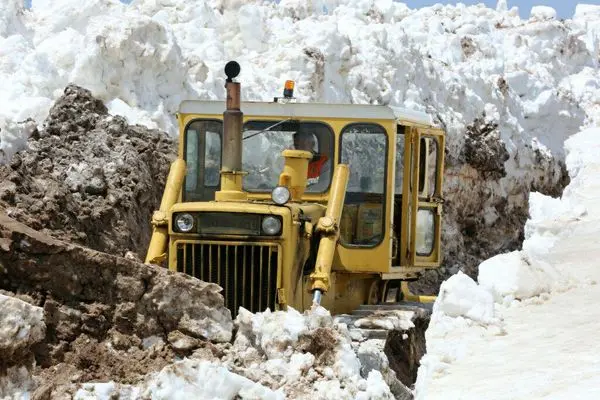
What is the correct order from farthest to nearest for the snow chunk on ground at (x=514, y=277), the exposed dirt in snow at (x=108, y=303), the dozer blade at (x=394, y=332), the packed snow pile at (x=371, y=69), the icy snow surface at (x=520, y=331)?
1. the packed snow pile at (x=371, y=69)
2. the dozer blade at (x=394, y=332)
3. the snow chunk on ground at (x=514, y=277)
4. the exposed dirt in snow at (x=108, y=303)
5. the icy snow surface at (x=520, y=331)

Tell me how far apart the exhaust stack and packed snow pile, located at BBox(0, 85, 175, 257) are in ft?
12.5

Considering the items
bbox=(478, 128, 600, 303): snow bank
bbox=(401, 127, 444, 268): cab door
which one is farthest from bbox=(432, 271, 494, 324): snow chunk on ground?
bbox=(401, 127, 444, 268): cab door

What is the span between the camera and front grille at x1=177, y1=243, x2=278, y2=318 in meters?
8.04

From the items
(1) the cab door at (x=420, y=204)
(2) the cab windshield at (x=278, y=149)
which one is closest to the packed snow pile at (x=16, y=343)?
(2) the cab windshield at (x=278, y=149)

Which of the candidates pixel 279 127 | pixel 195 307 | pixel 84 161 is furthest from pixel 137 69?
pixel 195 307

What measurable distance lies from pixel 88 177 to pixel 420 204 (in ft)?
15.3

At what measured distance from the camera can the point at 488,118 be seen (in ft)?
71.0

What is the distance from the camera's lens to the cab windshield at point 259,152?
9.02 metres

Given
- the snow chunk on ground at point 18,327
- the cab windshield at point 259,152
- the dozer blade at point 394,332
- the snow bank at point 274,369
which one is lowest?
the dozer blade at point 394,332

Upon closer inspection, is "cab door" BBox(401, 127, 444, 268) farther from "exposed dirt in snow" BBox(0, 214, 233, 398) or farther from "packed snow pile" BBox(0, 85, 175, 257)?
"packed snow pile" BBox(0, 85, 175, 257)

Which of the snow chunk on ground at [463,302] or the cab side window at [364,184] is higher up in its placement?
the cab side window at [364,184]

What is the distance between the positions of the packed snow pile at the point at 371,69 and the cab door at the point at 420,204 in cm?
483

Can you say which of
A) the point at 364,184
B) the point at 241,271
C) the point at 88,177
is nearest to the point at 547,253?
the point at 364,184

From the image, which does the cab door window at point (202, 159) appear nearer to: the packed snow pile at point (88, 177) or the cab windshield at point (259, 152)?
the cab windshield at point (259, 152)
